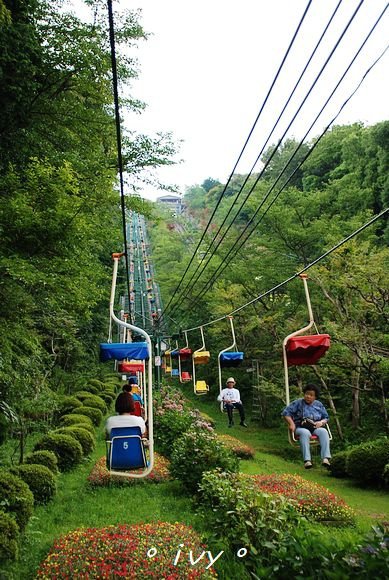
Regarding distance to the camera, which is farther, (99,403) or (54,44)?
(99,403)

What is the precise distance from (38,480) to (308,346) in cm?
524

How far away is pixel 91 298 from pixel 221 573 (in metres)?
5.72

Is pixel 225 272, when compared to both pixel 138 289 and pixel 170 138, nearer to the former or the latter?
pixel 170 138

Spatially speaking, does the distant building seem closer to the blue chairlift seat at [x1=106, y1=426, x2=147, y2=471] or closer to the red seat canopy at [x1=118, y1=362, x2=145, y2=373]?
the red seat canopy at [x1=118, y1=362, x2=145, y2=373]

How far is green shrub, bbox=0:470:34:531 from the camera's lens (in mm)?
6598

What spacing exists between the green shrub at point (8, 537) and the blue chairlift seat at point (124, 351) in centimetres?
216

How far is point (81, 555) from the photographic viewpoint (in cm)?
520

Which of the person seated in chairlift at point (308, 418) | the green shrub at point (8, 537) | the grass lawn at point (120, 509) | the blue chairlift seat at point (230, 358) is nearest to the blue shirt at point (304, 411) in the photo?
the person seated in chairlift at point (308, 418)

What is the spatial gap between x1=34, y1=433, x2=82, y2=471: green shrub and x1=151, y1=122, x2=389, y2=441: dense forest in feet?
17.5

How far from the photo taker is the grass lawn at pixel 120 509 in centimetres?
630

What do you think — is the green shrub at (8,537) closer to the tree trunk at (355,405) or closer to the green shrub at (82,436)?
the green shrub at (82,436)

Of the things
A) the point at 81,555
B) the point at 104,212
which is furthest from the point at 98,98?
the point at 81,555

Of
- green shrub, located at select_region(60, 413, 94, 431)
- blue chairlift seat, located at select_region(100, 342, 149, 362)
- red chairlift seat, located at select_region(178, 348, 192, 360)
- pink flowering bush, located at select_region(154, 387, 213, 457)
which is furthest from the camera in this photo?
red chairlift seat, located at select_region(178, 348, 192, 360)

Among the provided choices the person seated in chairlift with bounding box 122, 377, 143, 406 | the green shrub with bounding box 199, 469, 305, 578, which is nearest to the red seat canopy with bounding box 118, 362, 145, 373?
the person seated in chairlift with bounding box 122, 377, 143, 406
